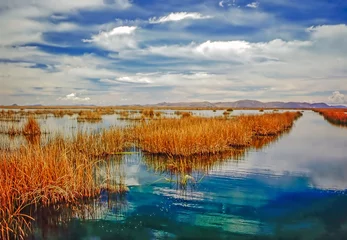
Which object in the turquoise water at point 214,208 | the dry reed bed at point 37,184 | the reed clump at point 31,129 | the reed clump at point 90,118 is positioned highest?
the reed clump at point 90,118

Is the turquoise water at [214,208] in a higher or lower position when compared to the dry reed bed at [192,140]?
lower

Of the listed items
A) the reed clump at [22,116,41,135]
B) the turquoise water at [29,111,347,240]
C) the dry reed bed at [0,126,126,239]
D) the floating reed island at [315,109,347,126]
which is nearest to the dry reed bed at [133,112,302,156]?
the turquoise water at [29,111,347,240]

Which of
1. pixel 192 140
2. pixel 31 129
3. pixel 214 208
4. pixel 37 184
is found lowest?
pixel 214 208

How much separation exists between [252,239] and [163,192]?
9.93 ft

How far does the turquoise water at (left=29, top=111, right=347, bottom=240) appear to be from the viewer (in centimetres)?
562

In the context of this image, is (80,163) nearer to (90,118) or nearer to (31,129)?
(31,129)

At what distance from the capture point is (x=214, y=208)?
6730mm

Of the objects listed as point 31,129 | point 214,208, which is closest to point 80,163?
point 214,208

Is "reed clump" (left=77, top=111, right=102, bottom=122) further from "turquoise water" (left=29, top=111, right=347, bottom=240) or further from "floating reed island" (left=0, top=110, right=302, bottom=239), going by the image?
"turquoise water" (left=29, top=111, right=347, bottom=240)

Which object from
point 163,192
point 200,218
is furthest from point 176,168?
point 200,218

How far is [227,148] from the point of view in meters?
14.4

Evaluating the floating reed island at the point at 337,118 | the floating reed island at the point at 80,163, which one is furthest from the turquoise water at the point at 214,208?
the floating reed island at the point at 337,118

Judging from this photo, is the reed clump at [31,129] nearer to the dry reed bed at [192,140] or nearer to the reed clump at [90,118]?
the dry reed bed at [192,140]

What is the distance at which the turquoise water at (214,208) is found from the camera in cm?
562
